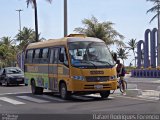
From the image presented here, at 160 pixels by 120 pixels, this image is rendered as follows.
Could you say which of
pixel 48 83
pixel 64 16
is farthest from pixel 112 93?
pixel 64 16

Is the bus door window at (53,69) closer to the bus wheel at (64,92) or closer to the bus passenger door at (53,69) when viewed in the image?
the bus passenger door at (53,69)

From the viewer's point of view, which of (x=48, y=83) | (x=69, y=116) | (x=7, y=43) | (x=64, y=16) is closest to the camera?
(x=69, y=116)

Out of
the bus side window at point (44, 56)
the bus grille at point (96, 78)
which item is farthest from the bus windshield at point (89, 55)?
the bus side window at point (44, 56)

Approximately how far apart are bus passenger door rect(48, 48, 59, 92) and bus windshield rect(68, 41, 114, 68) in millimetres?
1299

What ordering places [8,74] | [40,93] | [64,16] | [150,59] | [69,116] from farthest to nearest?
1. [150,59]
2. [8,74]
3. [64,16]
4. [40,93]
5. [69,116]

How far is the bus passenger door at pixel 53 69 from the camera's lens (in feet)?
63.9

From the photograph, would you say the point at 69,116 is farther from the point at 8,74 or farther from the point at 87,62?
the point at 8,74

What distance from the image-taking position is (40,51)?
21.7 meters

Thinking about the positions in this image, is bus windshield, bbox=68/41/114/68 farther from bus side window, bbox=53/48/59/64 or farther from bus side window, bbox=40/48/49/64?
bus side window, bbox=40/48/49/64

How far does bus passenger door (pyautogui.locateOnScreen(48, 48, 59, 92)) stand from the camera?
63.9ft

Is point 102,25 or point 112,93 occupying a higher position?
point 102,25

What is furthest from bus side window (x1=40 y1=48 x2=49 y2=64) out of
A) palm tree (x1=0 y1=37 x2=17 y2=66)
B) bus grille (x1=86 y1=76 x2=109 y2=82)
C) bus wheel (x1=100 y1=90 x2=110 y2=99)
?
palm tree (x1=0 y1=37 x2=17 y2=66)

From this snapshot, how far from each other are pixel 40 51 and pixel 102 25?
4046cm

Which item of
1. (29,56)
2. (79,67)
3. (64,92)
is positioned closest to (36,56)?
(29,56)
